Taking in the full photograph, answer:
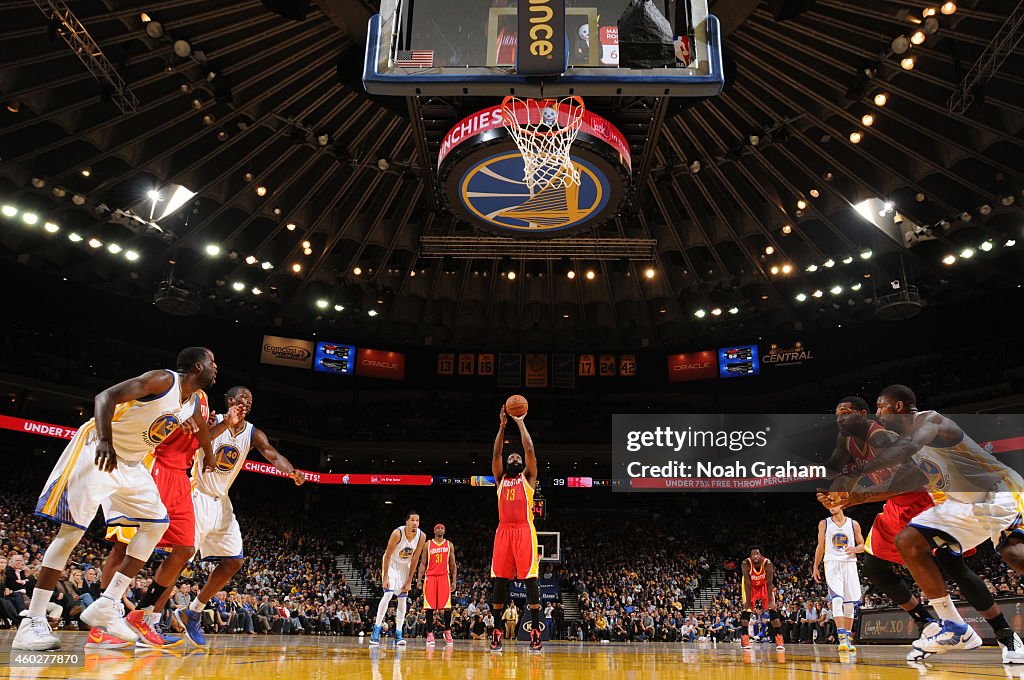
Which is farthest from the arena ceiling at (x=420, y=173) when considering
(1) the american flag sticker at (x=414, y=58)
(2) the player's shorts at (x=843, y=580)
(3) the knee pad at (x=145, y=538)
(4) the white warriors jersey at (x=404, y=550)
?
(3) the knee pad at (x=145, y=538)

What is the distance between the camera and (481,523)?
107ft

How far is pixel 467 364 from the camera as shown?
32719mm

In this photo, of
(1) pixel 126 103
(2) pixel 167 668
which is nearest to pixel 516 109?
(1) pixel 126 103

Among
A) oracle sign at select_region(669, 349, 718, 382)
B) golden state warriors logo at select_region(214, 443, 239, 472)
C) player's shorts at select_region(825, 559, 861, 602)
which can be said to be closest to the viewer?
golden state warriors logo at select_region(214, 443, 239, 472)

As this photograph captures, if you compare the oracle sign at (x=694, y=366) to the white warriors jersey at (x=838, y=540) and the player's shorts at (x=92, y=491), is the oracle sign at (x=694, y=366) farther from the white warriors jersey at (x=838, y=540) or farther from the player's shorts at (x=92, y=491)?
the player's shorts at (x=92, y=491)

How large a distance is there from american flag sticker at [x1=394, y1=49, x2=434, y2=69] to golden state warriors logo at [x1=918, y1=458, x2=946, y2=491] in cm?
575

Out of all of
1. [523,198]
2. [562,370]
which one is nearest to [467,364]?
[562,370]

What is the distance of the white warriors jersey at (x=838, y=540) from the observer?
32.9 feet

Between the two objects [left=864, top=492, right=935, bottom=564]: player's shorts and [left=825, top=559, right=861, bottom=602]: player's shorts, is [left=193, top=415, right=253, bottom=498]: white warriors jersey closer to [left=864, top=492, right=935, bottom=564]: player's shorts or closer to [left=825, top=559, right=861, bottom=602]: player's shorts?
[left=864, top=492, right=935, bottom=564]: player's shorts

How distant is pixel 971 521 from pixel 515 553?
446cm

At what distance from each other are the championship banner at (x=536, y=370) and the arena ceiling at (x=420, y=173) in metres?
5.60

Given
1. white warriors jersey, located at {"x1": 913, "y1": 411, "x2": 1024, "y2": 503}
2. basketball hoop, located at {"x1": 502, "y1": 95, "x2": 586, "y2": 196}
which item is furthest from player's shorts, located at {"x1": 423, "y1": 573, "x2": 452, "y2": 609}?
white warriors jersey, located at {"x1": 913, "y1": 411, "x2": 1024, "y2": 503}

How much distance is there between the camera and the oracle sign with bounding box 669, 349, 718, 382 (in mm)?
31453

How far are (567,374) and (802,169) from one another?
644 inches
